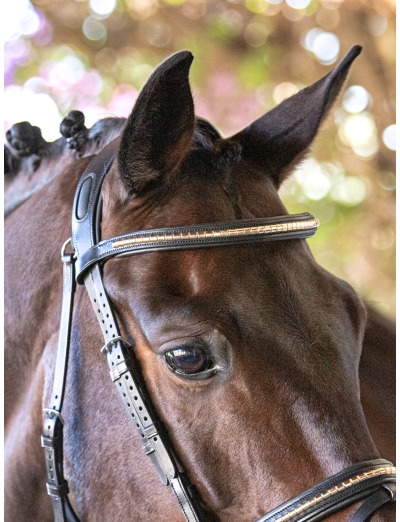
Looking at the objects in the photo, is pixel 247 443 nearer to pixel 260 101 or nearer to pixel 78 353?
pixel 78 353

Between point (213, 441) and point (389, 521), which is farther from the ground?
point (213, 441)

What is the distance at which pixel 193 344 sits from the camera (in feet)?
3.98

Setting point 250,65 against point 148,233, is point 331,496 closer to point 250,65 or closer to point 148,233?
point 148,233

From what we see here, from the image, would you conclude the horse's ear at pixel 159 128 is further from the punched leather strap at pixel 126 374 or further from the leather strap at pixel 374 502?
the leather strap at pixel 374 502

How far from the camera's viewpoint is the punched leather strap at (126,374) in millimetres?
1247

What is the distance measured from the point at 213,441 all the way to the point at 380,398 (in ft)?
3.35

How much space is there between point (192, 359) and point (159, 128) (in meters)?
0.51

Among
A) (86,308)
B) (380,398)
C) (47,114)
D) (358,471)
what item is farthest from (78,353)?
(47,114)

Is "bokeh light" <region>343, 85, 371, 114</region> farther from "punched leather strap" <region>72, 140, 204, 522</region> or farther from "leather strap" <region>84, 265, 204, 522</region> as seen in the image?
"leather strap" <region>84, 265, 204, 522</region>

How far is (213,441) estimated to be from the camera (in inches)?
47.9

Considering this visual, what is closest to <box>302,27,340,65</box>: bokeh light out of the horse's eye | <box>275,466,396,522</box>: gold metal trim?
the horse's eye

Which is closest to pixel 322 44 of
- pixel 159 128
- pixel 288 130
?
pixel 288 130

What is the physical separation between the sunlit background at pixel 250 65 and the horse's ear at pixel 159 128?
9.86 ft

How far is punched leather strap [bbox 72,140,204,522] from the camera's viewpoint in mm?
1247
